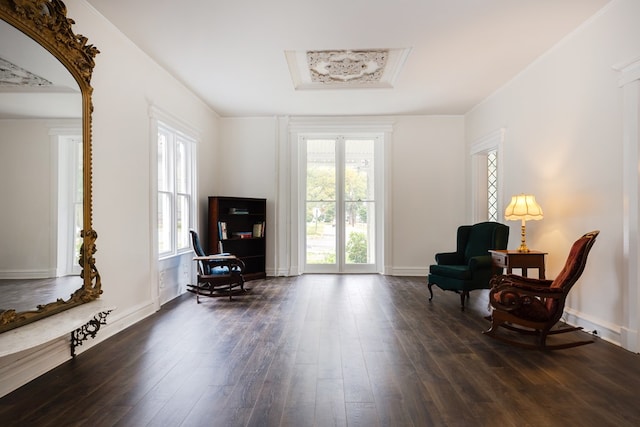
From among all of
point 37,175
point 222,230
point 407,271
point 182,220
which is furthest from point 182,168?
point 407,271

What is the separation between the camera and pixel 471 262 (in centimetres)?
442

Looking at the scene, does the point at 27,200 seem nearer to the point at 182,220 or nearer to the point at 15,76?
the point at 15,76

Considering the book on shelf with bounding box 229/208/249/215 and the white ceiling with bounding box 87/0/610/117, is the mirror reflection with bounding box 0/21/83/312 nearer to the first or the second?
the white ceiling with bounding box 87/0/610/117

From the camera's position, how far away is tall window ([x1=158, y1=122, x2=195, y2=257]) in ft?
16.3

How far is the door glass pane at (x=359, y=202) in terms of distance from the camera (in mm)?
7039

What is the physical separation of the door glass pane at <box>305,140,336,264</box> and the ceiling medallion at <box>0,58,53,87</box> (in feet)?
16.0

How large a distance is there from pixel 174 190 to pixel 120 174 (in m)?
1.50

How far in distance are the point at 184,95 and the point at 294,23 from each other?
2463mm

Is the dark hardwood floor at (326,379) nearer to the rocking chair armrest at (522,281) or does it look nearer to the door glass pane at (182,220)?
the rocking chair armrest at (522,281)

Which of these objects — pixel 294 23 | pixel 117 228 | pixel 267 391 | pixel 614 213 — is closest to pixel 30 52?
pixel 117 228

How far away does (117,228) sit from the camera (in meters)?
3.60

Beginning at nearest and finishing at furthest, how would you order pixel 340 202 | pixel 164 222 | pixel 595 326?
1. pixel 595 326
2. pixel 164 222
3. pixel 340 202

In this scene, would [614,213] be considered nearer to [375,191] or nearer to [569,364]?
[569,364]

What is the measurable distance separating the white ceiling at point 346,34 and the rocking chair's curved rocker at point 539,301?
82.8 inches
